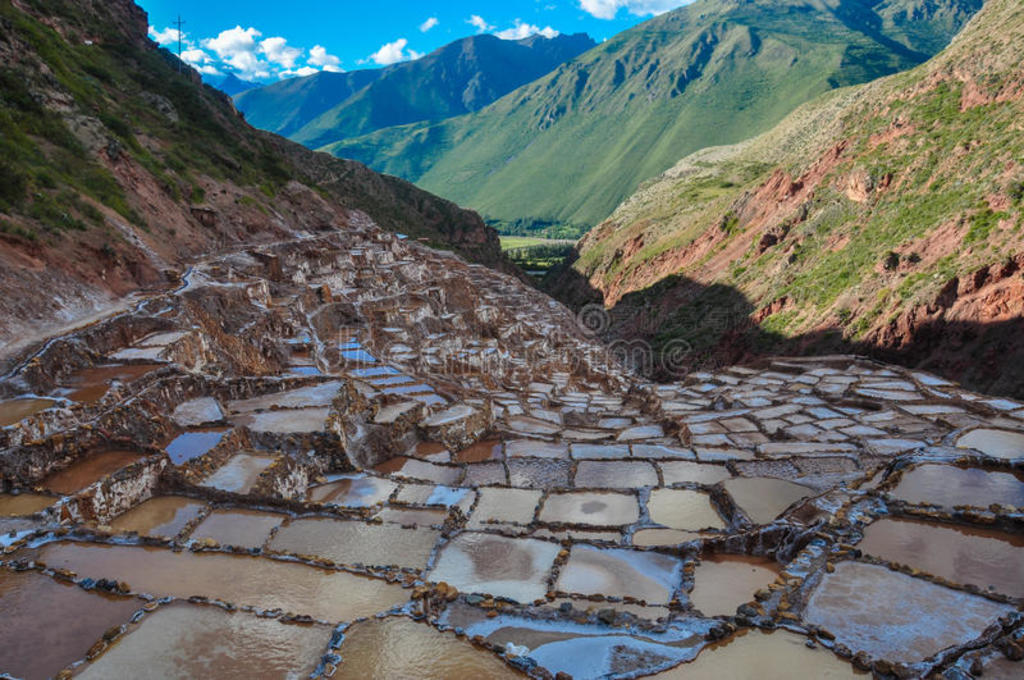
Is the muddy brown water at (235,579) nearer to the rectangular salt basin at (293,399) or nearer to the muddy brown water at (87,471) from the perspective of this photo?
the muddy brown water at (87,471)

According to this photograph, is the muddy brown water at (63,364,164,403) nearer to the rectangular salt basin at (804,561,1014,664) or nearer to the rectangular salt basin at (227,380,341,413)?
the rectangular salt basin at (227,380,341,413)

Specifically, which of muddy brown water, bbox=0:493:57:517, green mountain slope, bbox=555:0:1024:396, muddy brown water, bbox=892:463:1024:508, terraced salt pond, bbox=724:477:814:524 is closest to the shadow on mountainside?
green mountain slope, bbox=555:0:1024:396

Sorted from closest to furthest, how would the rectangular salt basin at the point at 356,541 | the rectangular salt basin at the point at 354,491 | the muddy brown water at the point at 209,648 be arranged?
1. the muddy brown water at the point at 209,648
2. the rectangular salt basin at the point at 356,541
3. the rectangular salt basin at the point at 354,491

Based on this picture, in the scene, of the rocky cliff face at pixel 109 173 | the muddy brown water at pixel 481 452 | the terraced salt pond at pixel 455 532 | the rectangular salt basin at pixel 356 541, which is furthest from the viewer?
the rocky cliff face at pixel 109 173

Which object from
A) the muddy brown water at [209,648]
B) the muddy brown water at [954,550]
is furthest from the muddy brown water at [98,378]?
the muddy brown water at [954,550]

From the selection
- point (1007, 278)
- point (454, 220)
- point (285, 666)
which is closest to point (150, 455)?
point (285, 666)

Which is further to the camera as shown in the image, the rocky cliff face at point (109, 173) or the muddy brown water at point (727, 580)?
the rocky cliff face at point (109, 173)

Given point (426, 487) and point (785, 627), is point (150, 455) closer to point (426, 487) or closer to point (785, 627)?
point (426, 487)
